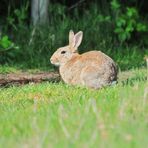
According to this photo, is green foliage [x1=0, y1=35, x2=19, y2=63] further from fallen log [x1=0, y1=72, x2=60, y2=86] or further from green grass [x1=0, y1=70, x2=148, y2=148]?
green grass [x1=0, y1=70, x2=148, y2=148]

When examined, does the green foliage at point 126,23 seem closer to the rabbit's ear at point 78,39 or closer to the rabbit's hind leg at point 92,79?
the rabbit's ear at point 78,39

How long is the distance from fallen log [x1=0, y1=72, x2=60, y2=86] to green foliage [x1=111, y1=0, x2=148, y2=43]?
11.0 feet

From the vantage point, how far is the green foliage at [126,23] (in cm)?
1493

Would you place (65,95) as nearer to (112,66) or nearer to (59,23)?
(112,66)

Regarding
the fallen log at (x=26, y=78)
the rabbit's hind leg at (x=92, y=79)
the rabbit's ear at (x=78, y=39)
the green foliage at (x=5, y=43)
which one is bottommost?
the fallen log at (x=26, y=78)

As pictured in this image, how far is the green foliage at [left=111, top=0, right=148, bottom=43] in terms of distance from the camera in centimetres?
1493

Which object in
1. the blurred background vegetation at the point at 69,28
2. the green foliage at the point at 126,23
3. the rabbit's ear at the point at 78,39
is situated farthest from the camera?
the green foliage at the point at 126,23

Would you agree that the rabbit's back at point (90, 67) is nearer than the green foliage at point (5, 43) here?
Yes

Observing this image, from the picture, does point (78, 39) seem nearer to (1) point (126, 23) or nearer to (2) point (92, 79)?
(2) point (92, 79)

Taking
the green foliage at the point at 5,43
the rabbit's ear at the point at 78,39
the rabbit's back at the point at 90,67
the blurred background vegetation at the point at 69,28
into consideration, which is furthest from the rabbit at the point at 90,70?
the green foliage at the point at 5,43

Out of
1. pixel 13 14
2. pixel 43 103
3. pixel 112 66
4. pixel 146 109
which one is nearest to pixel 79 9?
pixel 13 14

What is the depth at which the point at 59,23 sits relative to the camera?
14758 millimetres

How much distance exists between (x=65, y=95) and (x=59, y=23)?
22.0 feet

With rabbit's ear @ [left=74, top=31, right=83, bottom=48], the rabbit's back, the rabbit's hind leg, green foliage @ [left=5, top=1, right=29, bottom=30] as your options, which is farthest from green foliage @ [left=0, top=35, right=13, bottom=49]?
the rabbit's hind leg
